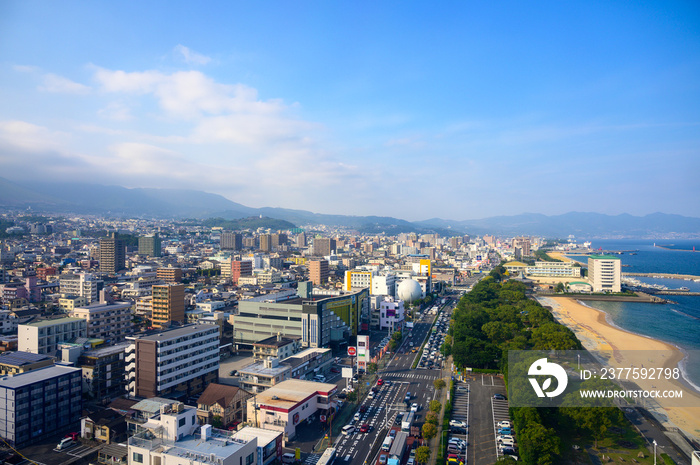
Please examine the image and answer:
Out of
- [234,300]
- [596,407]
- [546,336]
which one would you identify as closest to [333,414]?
[596,407]

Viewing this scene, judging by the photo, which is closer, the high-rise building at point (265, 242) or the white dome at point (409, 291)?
the white dome at point (409, 291)

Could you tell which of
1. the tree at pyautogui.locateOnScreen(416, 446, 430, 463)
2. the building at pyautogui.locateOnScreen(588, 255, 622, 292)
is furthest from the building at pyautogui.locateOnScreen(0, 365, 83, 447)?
the building at pyautogui.locateOnScreen(588, 255, 622, 292)

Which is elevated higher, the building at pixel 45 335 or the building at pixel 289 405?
the building at pixel 45 335

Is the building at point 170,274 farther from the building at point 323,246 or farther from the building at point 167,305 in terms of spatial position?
the building at point 323,246

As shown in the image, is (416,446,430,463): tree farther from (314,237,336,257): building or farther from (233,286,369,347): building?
(314,237,336,257): building

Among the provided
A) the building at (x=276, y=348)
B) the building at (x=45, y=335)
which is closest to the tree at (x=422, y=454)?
the building at (x=276, y=348)

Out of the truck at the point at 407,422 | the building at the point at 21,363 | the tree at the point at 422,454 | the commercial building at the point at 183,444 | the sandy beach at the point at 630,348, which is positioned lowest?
the sandy beach at the point at 630,348

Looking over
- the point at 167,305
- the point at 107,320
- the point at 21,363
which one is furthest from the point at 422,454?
the point at 167,305

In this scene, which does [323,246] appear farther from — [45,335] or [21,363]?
[21,363]
